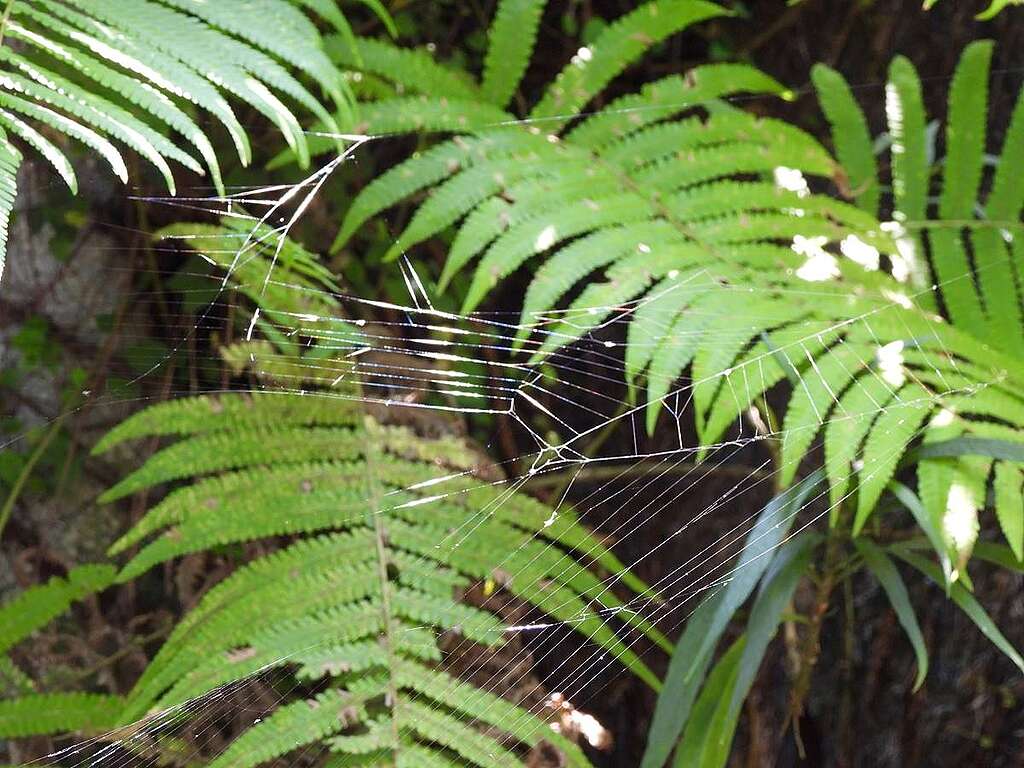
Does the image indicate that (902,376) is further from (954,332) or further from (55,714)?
(55,714)

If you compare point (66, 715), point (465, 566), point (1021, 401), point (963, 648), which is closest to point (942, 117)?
point (1021, 401)

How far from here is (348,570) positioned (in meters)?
1.25

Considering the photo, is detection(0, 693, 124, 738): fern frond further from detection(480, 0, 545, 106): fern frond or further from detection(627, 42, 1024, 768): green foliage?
detection(480, 0, 545, 106): fern frond

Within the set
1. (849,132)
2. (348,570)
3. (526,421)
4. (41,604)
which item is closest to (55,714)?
(41,604)

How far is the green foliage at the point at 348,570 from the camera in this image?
1132 millimetres

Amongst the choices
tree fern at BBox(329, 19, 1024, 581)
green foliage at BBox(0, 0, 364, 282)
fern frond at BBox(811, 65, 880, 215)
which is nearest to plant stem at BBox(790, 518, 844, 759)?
tree fern at BBox(329, 19, 1024, 581)

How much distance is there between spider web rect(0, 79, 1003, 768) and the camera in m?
1.21

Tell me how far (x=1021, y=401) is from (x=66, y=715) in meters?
1.27

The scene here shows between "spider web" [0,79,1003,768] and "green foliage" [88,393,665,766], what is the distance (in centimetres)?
3

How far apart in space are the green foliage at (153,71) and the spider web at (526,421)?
0.16 meters

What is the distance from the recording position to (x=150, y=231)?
5.53ft

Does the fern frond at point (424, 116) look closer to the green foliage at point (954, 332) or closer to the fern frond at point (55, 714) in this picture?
the green foliage at point (954, 332)

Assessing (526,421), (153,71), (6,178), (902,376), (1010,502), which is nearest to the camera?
(6,178)

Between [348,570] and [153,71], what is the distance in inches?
25.5
